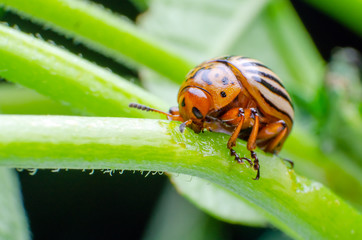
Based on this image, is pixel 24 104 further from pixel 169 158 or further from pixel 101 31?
pixel 169 158

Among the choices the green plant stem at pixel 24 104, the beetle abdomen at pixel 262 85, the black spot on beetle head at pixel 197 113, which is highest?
the beetle abdomen at pixel 262 85

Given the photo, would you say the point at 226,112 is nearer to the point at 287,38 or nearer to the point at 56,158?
A: the point at 56,158

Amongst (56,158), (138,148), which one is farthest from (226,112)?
(56,158)

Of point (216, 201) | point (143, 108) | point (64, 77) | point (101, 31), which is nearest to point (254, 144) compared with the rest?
point (143, 108)

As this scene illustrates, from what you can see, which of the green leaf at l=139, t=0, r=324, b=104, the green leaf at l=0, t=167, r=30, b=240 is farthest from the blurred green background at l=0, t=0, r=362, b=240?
the green leaf at l=0, t=167, r=30, b=240

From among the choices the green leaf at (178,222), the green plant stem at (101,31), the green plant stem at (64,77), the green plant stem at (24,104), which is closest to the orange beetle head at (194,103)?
the green plant stem at (64,77)

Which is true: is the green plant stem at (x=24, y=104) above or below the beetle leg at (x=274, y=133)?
below

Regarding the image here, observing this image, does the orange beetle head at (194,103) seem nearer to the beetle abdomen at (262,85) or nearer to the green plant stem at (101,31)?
the beetle abdomen at (262,85)
